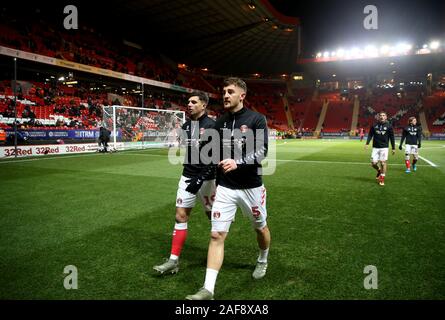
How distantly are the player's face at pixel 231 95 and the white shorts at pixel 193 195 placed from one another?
1.16m

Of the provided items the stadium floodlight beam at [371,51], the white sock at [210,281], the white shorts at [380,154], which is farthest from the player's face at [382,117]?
the stadium floodlight beam at [371,51]

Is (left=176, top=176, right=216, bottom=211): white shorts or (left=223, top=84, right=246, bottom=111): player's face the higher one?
(left=223, top=84, right=246, bottom=111): player's face

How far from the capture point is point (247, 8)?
3559 cm

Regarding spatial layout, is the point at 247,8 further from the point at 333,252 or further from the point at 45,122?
the point at 333,252

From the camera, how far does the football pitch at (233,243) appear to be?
3.48m

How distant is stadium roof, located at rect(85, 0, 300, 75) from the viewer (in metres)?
34.0

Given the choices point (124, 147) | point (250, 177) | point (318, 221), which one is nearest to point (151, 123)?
point (124, 147)

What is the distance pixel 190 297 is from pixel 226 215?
34.6 inches

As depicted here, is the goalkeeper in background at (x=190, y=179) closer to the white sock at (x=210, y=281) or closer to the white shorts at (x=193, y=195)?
the white shorts at (x=193, y=195)

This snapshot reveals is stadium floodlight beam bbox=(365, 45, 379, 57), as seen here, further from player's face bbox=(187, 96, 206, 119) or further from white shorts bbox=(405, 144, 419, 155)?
player's face bbox=(187, 96, 206, 119)

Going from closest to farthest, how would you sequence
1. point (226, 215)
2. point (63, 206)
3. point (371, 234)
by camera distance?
point (226, 215) < point (371, 234) < point (63, 206)

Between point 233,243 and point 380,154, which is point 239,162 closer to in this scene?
point 233,243

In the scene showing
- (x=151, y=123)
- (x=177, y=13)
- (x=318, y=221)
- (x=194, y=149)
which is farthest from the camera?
(x=177, y=13)

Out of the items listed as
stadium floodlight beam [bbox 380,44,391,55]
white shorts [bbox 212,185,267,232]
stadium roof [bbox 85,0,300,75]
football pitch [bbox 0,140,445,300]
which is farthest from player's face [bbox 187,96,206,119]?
stadium floodlight beam [bbox 380,44,391,55]
